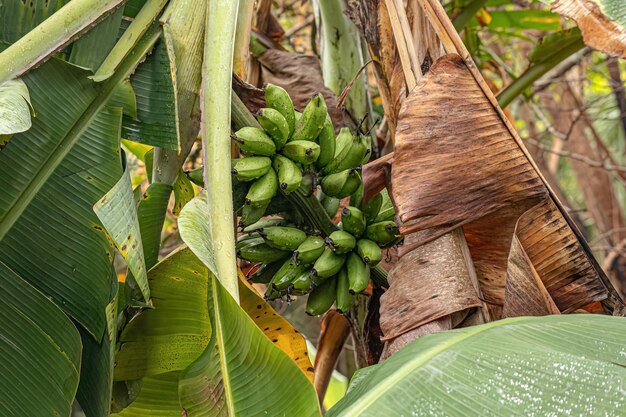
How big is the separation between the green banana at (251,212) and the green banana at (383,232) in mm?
189

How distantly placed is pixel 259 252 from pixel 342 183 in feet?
0.57

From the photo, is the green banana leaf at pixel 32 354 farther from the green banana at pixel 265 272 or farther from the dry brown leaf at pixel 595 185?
the dry brown leaf at pixel 595 185

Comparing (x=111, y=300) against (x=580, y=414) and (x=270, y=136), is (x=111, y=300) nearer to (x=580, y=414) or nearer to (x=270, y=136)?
(x=270, y=136)

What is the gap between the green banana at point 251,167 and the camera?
1004 mm

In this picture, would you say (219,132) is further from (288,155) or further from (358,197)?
(358,197)

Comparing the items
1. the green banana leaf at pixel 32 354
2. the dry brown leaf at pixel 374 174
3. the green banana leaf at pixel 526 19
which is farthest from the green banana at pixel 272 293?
the green banana leaf at pixel 526 19

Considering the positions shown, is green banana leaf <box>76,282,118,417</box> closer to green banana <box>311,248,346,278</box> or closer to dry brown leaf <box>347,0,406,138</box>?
green banana <box>311,248,346,278</box>

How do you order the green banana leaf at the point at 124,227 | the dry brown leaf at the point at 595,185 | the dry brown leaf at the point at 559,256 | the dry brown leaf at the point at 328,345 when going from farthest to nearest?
the dry brown leaf at the point at 595,185, the dry brown leaf at the point at 328,345, the dry brown leaf at the point at 559,256, the green banana leaf at the point at 124,227

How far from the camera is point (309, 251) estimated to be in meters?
1.06

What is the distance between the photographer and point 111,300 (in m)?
0.91

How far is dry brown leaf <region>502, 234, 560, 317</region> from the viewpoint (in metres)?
0.97

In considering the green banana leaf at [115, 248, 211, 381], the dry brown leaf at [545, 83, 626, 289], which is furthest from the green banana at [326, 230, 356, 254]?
the dry brown leaf at [545, 83, 626, 289]

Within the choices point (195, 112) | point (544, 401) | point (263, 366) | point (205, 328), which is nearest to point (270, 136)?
point (195, 112)

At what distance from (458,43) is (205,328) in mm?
601
